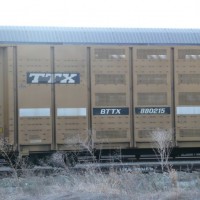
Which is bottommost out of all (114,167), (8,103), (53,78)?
(114,167)

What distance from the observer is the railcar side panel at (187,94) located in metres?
13.2

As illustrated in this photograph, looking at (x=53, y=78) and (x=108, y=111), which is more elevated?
(x=53, y=78)

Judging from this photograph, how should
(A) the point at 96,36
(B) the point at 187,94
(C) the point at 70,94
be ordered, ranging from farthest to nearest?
(A) the point at 96,36, (B) the point at 187,94, (C) the point at 70,94

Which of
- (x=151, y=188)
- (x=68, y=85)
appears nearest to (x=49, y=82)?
(x=68, y=85)

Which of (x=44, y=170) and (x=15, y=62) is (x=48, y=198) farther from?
(x=15, y=62)

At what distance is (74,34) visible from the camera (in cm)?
1598

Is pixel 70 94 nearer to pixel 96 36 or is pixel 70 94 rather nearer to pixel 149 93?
pixel 149 93

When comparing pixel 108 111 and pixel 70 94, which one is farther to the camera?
pixel 108 111

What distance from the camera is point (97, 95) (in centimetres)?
1284

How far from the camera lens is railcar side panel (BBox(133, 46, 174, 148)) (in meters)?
13.0

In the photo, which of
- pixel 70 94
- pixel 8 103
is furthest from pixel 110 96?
pixel 8 103

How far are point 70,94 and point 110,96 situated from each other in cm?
113

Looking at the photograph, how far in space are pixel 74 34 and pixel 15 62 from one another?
3905 millimetres

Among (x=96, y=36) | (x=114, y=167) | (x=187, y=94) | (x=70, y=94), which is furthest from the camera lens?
(x=96, y=36)
